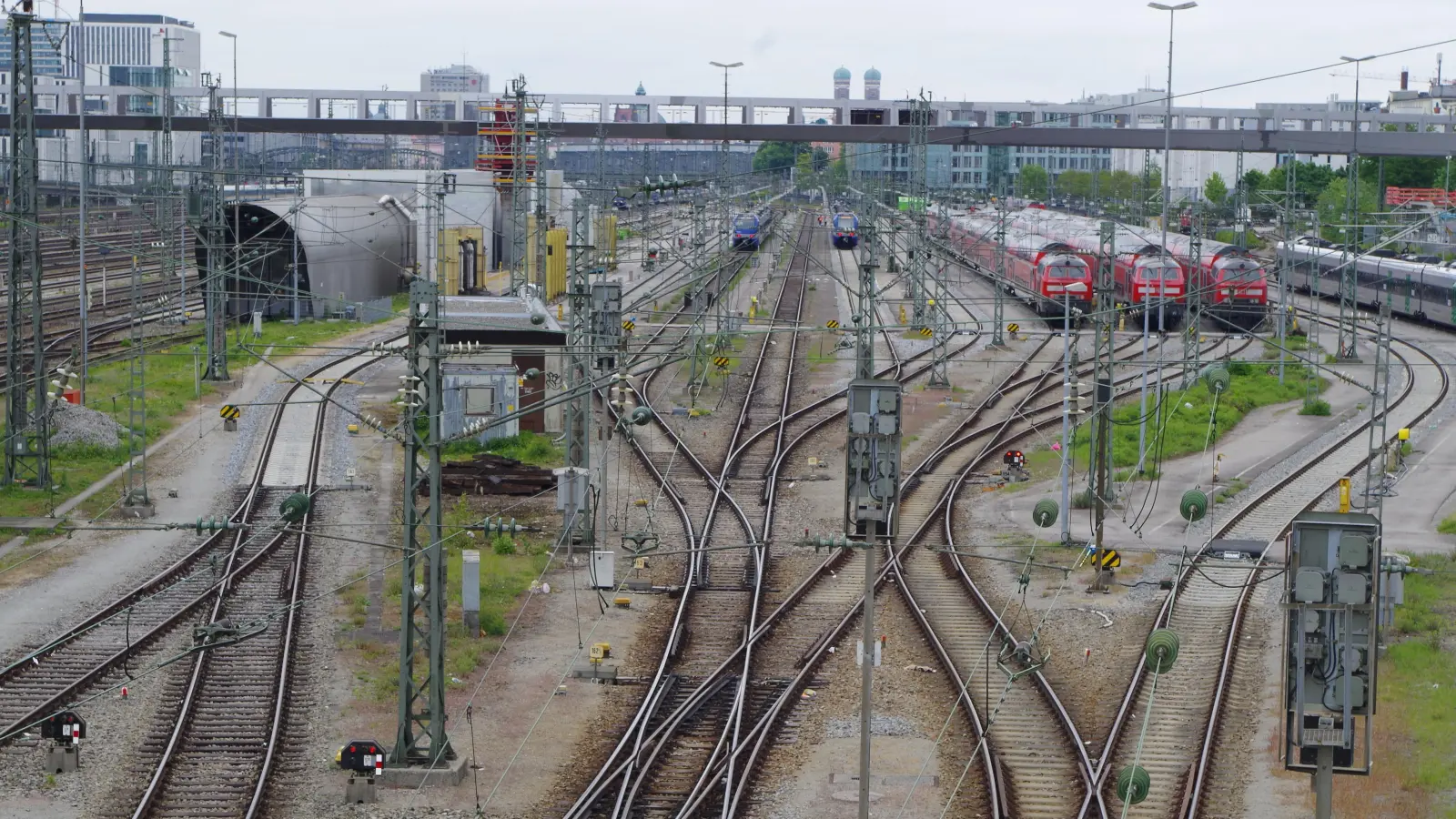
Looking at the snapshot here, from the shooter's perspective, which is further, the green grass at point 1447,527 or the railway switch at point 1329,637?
the green grass at point 1447,527

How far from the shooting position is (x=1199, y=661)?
18.4 metres

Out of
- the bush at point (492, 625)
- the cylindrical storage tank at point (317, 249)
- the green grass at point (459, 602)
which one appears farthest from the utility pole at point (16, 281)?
the cylindrical storage tank at point (317, 249)

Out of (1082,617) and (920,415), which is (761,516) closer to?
(1082,617)

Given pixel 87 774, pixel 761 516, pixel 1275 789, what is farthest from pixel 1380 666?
pixel 87 774

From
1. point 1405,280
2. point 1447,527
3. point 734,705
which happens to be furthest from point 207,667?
point 1405,280

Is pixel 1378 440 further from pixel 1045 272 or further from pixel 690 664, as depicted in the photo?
pixel 690 664

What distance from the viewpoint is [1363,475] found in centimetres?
2720

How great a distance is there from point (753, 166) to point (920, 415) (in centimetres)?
10099

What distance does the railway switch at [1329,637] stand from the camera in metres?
9.34

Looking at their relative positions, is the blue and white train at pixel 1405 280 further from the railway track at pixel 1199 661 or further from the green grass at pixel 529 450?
the green grass at pixel 529 450

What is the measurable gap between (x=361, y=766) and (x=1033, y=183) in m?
96.0

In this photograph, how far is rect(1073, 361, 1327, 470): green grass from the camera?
2966 centimetres

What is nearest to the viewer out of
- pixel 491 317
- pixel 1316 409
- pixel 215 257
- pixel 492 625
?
pixel 492 625

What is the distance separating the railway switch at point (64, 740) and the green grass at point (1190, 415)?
16.6m
